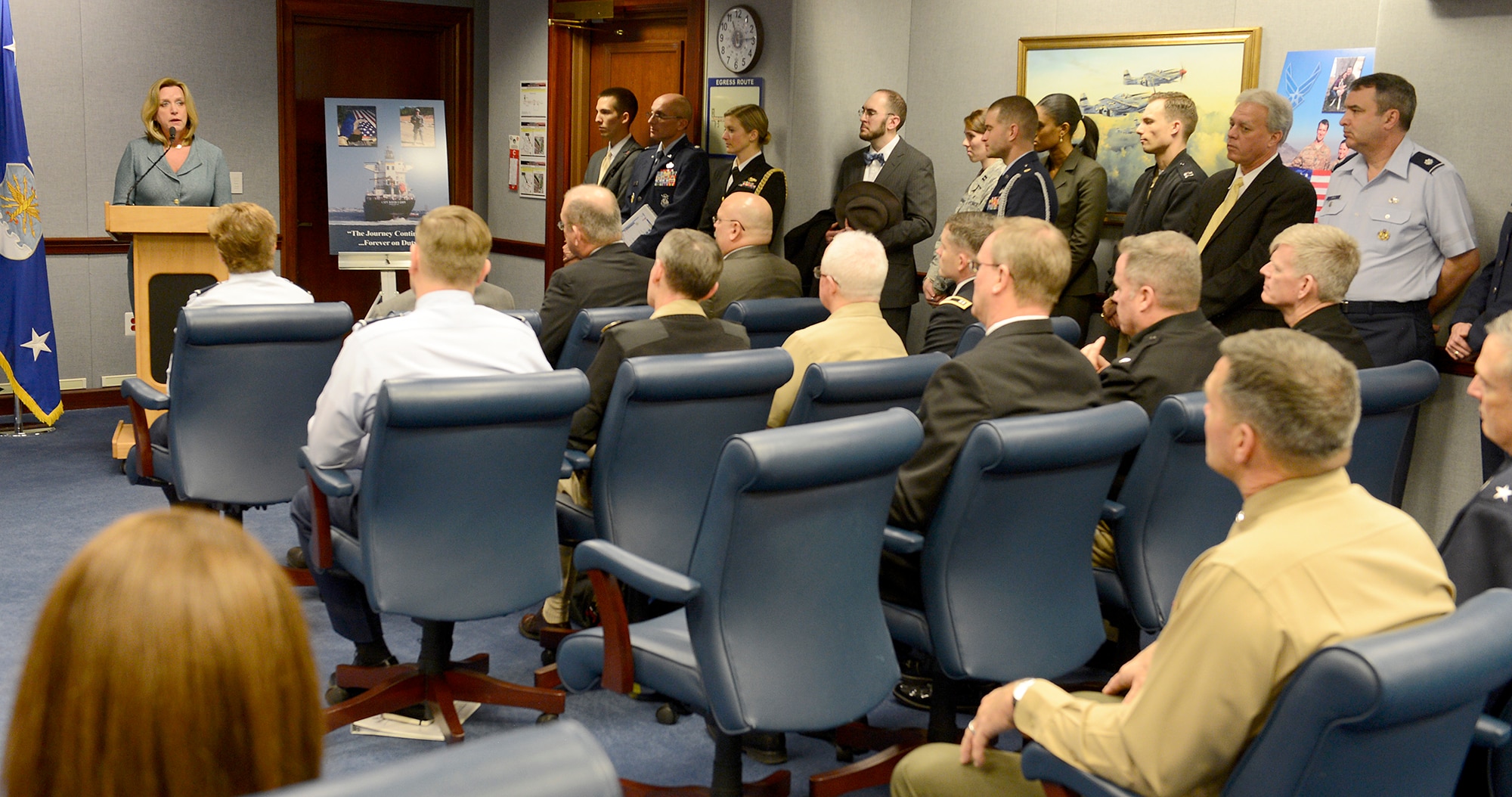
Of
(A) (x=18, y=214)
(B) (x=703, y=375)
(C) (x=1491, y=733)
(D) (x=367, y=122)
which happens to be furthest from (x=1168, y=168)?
(A) (x=18, y=214)

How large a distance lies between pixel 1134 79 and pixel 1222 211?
1243 millimetres

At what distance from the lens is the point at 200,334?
3.62 metres

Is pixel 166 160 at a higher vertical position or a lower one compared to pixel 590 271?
higher

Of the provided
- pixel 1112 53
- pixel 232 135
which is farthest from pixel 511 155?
pixel 1112 53

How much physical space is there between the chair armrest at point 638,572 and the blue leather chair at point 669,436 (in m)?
0.61

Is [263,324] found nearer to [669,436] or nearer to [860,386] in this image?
[669,436]

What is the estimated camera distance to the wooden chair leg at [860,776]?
2.91 m

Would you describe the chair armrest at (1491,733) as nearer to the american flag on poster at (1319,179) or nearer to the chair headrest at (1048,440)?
the chair headrest at (1048,440)

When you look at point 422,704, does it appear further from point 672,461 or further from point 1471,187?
point 1471,187

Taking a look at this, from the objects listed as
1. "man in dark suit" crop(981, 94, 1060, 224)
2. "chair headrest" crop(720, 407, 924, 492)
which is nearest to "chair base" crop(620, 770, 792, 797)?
"chair headrest" crop(720, 407, 924, 492)

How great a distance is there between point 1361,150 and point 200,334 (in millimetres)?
4080

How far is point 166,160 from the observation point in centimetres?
668

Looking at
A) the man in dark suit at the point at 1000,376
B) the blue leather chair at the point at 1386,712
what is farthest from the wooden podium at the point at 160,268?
the blue leather chair at the point at 1386,712

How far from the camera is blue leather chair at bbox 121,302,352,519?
3676mm
